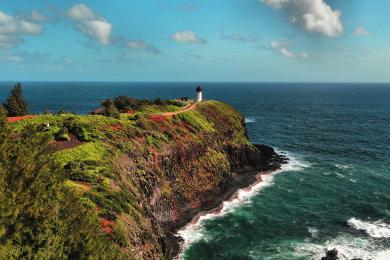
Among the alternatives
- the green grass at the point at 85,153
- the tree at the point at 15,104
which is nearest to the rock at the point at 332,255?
the green grass at the point at 85,153

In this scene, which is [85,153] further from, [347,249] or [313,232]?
[347,249]

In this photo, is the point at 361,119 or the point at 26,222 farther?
the point at 361,119

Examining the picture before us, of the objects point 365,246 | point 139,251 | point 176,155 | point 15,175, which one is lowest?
point 365,246

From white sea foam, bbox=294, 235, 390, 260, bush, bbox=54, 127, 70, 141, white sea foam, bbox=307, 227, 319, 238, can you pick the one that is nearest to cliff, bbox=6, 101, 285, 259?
bush, bbox=54, 127, 70, 141

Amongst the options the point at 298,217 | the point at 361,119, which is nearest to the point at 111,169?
the point at 298,217

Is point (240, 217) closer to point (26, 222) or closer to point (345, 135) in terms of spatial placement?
point (26, 222)

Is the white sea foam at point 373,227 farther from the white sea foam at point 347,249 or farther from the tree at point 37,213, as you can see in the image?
the tree at point 37,213

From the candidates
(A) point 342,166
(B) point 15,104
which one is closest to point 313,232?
(A) point 342,166
